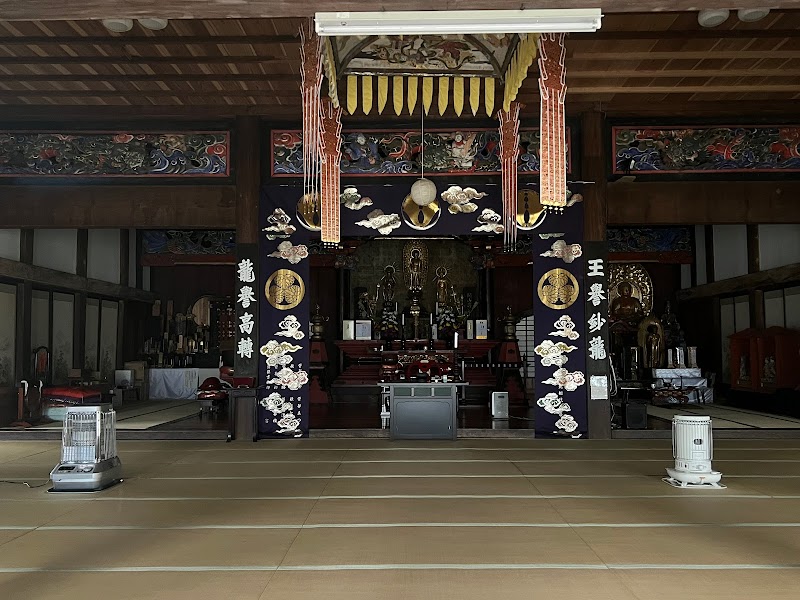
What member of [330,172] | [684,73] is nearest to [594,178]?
[684,73]

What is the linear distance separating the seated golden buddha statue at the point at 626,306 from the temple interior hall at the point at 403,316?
18.3 inches

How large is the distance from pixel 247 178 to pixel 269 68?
1280 mm

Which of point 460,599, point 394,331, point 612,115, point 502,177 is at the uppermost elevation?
point 612,115

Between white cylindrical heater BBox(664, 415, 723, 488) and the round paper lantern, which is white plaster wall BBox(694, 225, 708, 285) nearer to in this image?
the round paper lantern

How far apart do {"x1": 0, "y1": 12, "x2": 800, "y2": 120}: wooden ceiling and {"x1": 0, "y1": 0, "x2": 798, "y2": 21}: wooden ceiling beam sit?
233 centimetres

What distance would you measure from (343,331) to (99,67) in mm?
6550

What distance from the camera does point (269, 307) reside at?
7.41 meters

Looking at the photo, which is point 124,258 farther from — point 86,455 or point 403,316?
point 86,455

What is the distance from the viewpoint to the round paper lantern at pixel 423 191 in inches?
277

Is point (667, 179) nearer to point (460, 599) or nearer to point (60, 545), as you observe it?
point (460, 599)

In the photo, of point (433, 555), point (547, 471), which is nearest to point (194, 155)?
point (547, 471)

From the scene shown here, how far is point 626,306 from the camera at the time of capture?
13008 millimetres

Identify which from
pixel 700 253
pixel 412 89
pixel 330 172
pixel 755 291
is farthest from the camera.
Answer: pixel 700 253

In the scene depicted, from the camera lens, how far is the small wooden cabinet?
942 cm
